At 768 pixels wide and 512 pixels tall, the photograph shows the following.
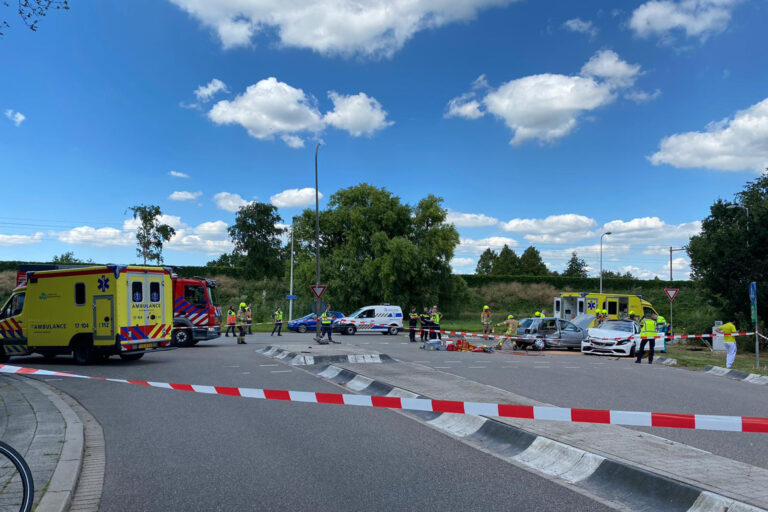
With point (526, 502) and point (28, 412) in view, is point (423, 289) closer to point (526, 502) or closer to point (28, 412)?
point (28, 412)

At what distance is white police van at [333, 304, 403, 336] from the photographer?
35.4 m

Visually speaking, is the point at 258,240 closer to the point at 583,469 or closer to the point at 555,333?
the point at 555,333

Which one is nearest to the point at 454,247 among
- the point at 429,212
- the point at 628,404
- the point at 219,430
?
the point at 429,212

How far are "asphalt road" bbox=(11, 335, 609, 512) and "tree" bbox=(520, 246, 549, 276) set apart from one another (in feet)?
294

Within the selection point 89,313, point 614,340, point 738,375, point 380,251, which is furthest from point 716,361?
point 380,251

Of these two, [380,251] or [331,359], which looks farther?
[380,251]

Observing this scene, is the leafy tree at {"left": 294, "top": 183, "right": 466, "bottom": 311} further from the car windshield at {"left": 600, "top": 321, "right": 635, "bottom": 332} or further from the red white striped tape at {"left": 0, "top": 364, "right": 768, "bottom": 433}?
the red white striped tape at {"left": 0, "top": 364, "right": 768, "bottom": 433}

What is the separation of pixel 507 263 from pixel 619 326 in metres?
74.8

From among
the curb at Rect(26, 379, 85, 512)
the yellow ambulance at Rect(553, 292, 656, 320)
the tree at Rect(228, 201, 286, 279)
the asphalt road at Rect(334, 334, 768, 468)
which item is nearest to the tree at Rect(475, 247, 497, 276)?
the tree at Rect(228, 201, 286, 279)

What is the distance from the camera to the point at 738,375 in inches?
616

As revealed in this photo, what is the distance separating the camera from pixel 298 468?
235 inches

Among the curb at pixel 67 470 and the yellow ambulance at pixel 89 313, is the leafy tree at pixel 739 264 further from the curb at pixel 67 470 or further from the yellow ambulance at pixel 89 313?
the curb at pixel 67 470

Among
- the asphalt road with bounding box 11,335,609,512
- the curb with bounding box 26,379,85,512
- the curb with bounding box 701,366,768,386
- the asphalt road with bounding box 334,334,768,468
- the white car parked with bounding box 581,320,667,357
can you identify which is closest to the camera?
the curb with bounding box 26,379,85,512

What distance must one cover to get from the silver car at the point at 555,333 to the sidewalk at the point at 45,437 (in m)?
18.6
